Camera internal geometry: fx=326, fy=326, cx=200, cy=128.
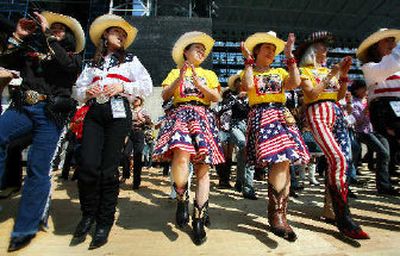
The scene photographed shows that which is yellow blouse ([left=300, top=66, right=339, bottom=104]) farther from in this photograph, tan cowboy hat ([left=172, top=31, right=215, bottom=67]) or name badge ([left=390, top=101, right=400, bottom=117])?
tan cowboy hat ([left=172, top=31, right=215, bottom=67])

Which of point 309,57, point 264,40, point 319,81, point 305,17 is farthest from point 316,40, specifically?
point 305,17

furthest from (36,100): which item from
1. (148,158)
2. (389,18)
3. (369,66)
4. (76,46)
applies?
(389,18)

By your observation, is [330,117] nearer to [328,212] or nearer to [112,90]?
[328,212]

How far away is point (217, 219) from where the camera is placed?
3312 mm

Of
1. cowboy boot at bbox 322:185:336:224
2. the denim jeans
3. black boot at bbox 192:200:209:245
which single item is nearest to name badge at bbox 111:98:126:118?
black boot at bbox 192:200:209:245

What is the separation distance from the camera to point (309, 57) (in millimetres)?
3363

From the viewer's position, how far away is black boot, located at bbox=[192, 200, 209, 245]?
261 cm

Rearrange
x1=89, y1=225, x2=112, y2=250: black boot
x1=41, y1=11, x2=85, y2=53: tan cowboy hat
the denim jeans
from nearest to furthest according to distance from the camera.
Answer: x1=89, y1=225, x2=112, y2=250: black boot → x1=41, y1=11, x2=85, y2=53: tan cowboy hat → the denim jeans

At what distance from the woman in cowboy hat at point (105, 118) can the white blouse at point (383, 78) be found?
2005 millimetres

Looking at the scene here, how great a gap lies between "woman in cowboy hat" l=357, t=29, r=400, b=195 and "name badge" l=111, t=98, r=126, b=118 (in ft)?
7.22

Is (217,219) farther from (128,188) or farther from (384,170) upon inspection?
(384,170)

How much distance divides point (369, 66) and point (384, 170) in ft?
8.47

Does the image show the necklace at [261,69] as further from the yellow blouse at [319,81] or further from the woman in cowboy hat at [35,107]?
the woman in cowboy hat at [35,107]

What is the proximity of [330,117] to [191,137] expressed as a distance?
1.33m
